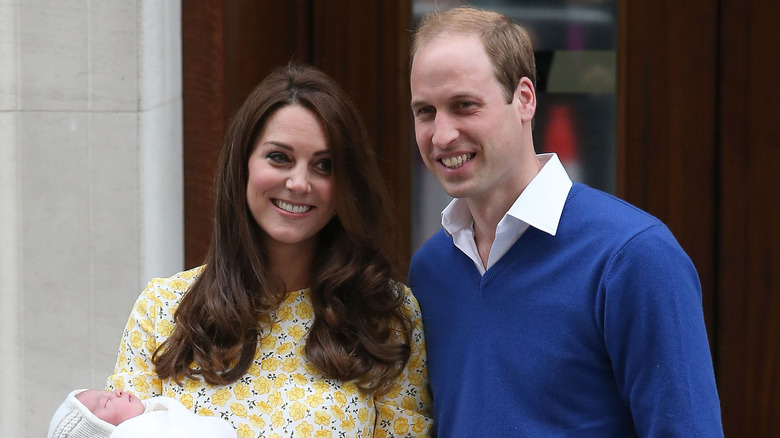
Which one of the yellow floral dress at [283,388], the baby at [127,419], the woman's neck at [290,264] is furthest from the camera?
the woman's neck at [290,264]

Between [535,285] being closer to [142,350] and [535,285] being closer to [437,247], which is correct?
[437,247]

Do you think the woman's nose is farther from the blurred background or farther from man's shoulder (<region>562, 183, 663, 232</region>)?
the blurred background

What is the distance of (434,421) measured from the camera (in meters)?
2.50

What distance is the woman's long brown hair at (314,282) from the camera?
2.44 metres

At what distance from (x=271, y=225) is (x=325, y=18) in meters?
1.23

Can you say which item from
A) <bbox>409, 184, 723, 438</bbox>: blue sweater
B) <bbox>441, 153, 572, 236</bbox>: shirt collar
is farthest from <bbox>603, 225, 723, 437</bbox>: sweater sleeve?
<bbox>441, 153, 572, 236</bbox>: shirt collar

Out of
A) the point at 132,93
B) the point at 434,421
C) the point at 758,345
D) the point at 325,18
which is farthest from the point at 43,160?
the point at 758,345

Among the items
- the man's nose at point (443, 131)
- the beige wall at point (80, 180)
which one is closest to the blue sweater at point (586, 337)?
the man's nose at point (443, 131)

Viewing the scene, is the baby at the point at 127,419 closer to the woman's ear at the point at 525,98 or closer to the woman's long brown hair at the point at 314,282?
the woman's long brown hair at the point at 314,282

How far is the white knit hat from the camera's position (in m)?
2.31

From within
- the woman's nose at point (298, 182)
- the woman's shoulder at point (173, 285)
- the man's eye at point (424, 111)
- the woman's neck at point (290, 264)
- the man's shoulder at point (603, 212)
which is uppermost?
the man's eye at point (424, 111)

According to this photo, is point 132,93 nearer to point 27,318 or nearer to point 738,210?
point 27,318

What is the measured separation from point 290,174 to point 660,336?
0.96 meters

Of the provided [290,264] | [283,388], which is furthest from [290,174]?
[283,388]
